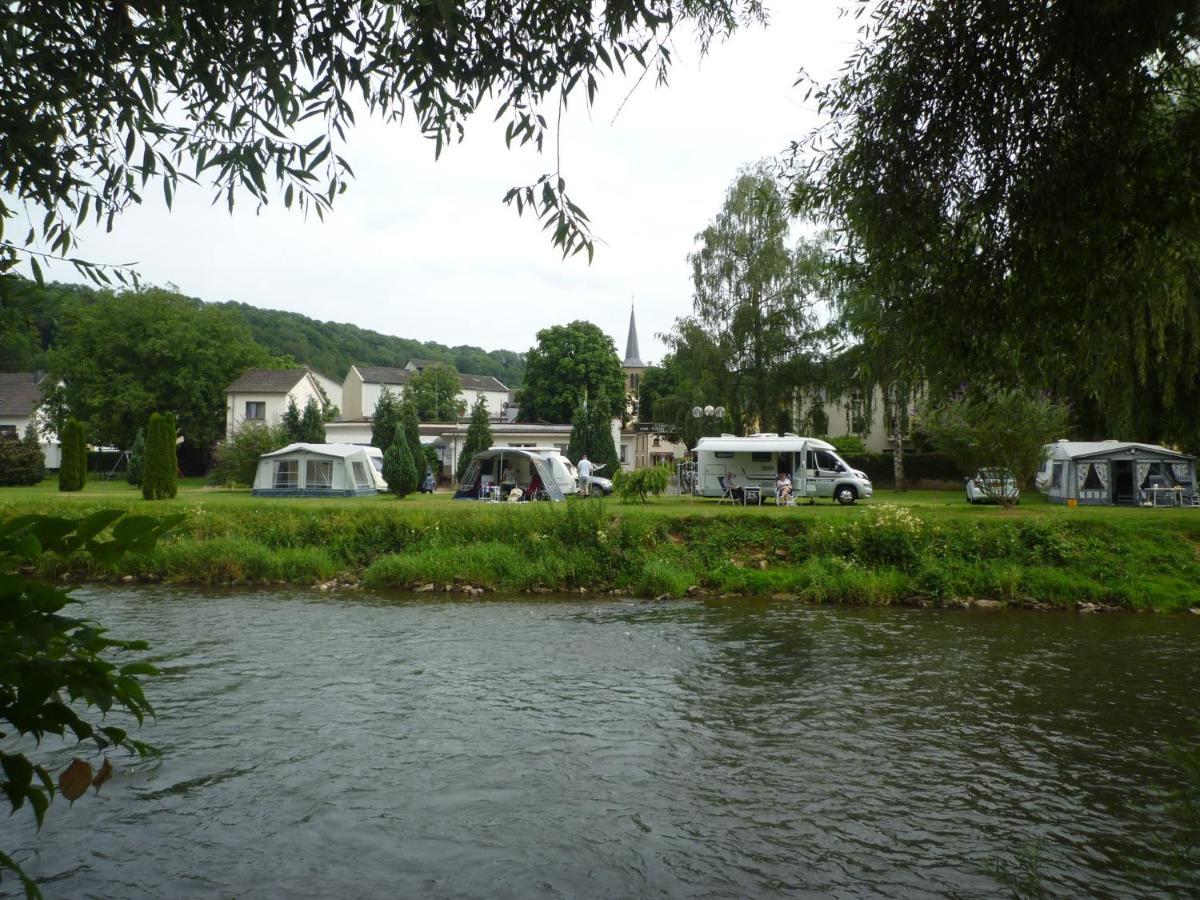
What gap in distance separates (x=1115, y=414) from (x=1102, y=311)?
19.6 m

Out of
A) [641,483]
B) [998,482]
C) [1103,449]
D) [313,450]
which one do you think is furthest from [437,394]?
[998,482]

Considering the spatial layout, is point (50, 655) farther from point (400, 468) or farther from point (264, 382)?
point (264, 382)

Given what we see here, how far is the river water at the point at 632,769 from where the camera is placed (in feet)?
18.6

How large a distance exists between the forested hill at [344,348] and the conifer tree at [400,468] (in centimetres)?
4015

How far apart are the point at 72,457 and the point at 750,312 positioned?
25.9m

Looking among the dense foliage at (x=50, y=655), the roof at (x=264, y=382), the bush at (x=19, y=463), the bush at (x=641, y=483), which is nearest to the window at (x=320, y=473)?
the bush at (x=641, y=483)

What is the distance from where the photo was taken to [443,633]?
13.4 meters

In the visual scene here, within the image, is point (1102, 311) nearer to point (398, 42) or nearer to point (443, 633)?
point (398, 42)

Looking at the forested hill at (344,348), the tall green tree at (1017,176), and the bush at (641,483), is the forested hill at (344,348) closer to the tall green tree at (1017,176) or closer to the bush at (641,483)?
the bush at (641,483)

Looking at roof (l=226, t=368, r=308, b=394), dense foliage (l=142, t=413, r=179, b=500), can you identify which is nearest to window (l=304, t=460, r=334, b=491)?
dense foliage (l=142, t=413, r=179, b=500)

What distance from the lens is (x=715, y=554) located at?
1875cm

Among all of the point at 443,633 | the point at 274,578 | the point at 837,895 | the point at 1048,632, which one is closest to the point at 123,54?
the point at 837,895

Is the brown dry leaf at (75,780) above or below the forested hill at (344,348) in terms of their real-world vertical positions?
below

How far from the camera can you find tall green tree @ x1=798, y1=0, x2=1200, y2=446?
210 inches
